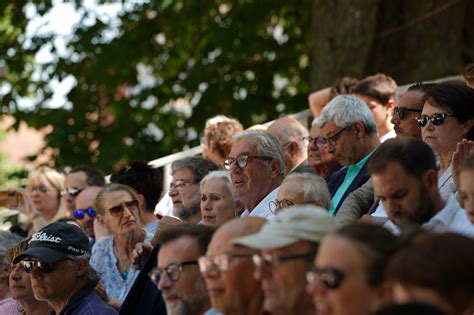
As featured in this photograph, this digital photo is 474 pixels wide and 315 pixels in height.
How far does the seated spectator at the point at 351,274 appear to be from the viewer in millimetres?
4676

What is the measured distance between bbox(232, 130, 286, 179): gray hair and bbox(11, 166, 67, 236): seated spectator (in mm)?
3640

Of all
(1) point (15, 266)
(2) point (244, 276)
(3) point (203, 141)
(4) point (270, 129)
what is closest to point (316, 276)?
(2) point (244, 276)

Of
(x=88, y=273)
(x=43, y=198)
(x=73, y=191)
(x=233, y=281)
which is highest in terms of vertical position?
(x=233, y=281)

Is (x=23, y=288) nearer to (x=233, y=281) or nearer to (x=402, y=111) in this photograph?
(x=402, y=111)

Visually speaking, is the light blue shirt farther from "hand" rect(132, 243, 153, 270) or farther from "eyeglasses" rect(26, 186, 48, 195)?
"eyeglasses" rect(26, 186, 48, 195)

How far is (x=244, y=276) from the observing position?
557 cm

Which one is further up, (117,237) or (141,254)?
(141,254)

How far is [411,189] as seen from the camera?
6070 millimetres

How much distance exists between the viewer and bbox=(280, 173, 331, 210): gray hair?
24.5 feet

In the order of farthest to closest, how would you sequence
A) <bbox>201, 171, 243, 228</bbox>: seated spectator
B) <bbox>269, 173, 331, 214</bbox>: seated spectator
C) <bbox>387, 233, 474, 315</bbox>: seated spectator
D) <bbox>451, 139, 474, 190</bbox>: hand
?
<bbox>201, 171, 243, 228</bbox>: seated spectator
<bbox>269, 173, 331, 214</bbox>: seated spectator
<bbox>451, 139, 474, 190</bbox>: hand
<bbox>387, 233, 474, 315</bbox>: seated spectator

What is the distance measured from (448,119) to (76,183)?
16.0ft

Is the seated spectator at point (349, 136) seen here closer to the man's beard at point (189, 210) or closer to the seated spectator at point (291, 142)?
the seated spectator at point (291, 142)

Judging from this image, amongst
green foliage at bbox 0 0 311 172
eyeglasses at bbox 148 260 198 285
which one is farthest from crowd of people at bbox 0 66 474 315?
green foliage at bbox 0 0 311 172

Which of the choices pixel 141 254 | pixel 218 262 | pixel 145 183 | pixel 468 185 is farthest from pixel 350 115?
pixel 218 262
